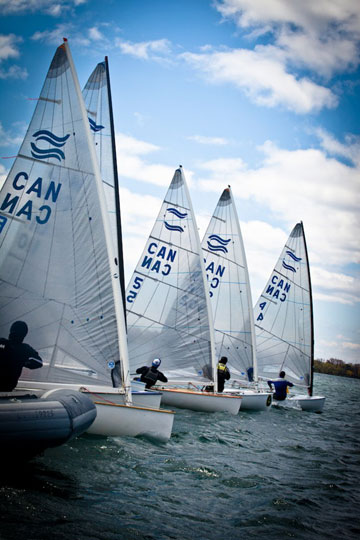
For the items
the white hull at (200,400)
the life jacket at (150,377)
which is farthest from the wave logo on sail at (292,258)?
the life jacket at (150,377)

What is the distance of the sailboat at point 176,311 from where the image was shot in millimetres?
12391

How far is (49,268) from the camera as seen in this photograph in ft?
24.7

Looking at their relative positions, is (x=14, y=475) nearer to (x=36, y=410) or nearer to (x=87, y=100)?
(x=36, y=410)

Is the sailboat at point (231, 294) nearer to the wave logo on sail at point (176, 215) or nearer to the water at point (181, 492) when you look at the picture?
the wave logo on sail at point (176, 215)

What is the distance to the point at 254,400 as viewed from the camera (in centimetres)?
1348

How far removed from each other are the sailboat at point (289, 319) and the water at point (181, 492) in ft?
27.8

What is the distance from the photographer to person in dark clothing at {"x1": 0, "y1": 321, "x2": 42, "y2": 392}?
236 inches

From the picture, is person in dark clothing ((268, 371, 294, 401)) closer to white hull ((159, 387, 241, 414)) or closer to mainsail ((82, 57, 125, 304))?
white hull ((159, 387, 241, 414))

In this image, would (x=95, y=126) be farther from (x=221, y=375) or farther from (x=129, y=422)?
(x=221, y=375)

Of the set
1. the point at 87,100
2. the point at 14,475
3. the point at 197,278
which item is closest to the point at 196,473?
the point at 14,475

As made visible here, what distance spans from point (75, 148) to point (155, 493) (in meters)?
5.79

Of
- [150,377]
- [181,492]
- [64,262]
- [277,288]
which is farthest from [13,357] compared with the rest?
[277,288]

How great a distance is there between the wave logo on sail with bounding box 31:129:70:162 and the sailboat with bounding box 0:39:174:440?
0.06 ft

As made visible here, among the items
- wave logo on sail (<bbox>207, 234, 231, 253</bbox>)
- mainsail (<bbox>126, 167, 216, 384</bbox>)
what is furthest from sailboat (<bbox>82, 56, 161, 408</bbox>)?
wave logo on sail (<bbox>207, 234, 231, 253</bbox>)
